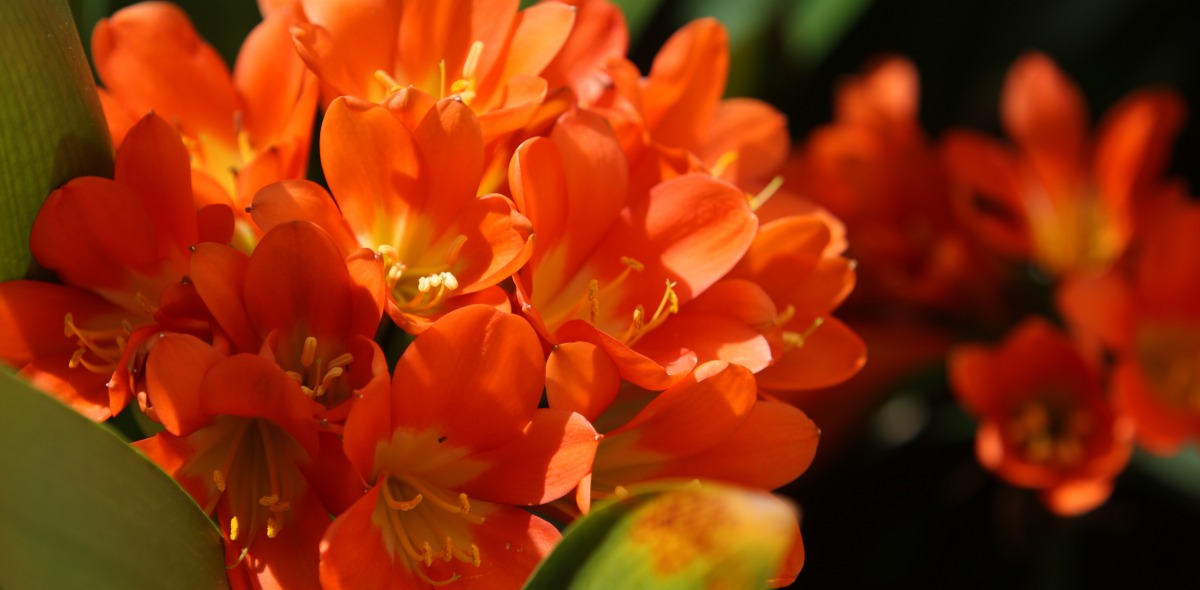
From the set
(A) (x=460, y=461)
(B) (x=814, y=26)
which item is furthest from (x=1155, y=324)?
(A) (x=460, y=461)

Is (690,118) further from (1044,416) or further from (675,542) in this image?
(1044,416)

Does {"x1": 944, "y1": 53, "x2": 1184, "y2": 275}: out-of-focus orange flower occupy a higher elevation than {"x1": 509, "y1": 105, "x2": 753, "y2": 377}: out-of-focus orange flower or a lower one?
lower

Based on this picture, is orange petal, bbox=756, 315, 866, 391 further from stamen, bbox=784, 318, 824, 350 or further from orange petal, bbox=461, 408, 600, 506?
orange petal, bbox=461, 408, 600, 506

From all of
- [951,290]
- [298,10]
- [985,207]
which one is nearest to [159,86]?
[298,10]

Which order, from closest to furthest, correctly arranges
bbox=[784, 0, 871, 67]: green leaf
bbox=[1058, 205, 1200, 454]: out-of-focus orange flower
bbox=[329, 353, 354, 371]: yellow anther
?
bbox=[329, 353, 354, 371]: yellow anther, bbox=[1058, 205, 1200, 454]: out-of-focus orange flower, bbox=[784, 0, 871, 67]: green leaf

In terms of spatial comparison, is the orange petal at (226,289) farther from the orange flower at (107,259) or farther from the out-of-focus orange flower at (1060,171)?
the out-of-focus orange flower at (1060,171)

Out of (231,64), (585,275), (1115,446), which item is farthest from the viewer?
(1115,446)

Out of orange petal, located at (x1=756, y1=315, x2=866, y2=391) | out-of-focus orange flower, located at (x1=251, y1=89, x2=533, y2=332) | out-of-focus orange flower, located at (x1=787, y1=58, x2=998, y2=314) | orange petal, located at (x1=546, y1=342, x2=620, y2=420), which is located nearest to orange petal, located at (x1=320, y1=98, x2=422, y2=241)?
out-of-focus orange flower, located at (x1=251, y1=89, x2=533, y2=332)

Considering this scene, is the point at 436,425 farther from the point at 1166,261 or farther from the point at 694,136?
the point at 1166,261
